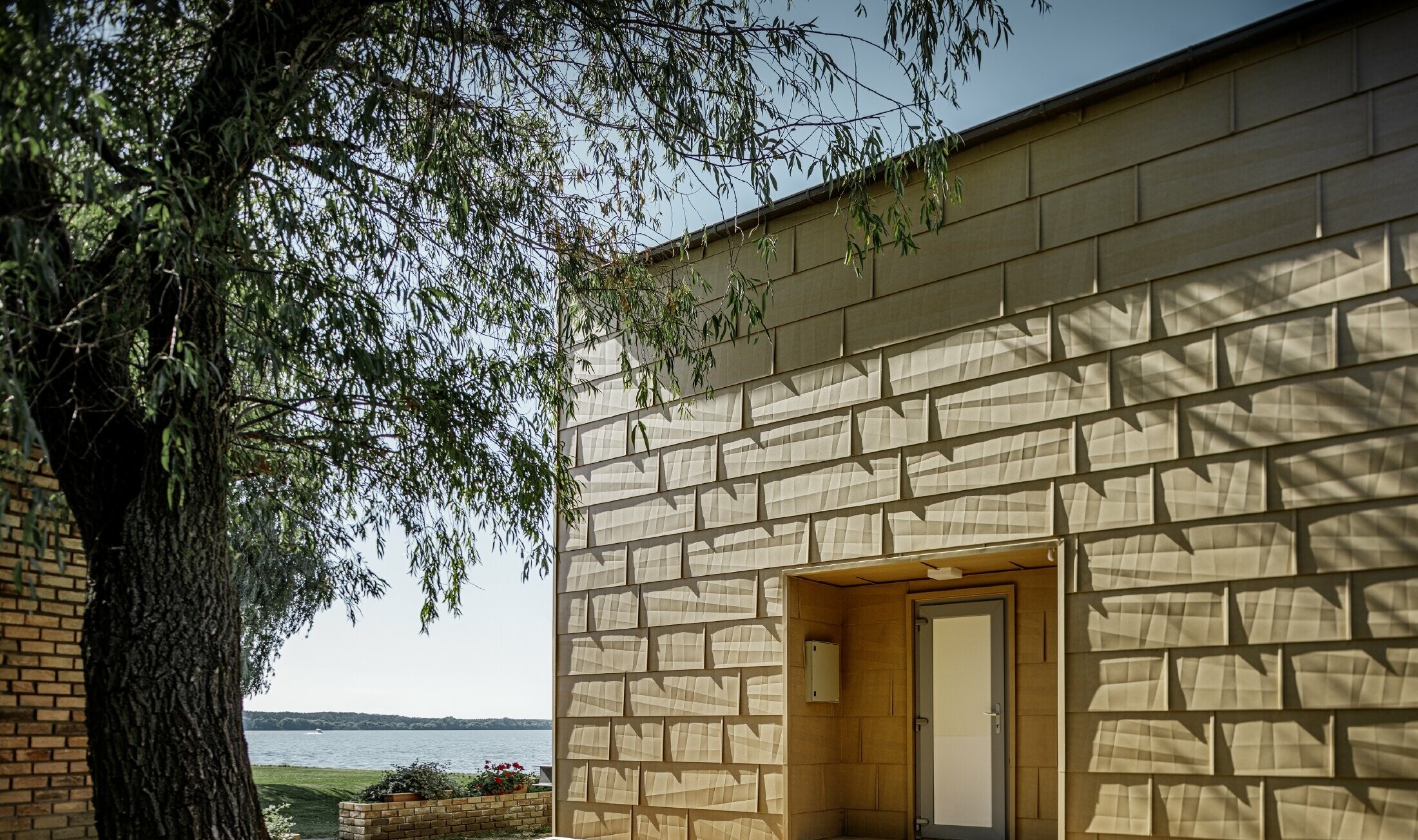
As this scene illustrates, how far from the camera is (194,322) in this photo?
4844mm

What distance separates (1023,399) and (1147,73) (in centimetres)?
185

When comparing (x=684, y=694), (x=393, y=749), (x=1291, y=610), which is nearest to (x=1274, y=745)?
(x=1291, y=610)

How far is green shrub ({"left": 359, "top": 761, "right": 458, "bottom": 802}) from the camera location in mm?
11039

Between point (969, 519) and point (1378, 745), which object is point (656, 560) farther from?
point (1378, 745)

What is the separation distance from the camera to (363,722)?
6981cm

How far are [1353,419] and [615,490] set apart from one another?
5.15m

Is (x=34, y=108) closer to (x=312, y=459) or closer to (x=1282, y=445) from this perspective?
(x=312, y=459)

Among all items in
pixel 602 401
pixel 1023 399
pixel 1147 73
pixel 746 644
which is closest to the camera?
pixel 1147 73

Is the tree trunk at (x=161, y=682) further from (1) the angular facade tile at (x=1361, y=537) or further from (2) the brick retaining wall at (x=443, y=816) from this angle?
(2) the brick retaining wall at (x=443, y=816)

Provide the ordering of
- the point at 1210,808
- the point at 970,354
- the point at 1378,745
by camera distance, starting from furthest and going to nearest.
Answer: the point at 970,354 → the point at 1210,808 → the point at 1378,745

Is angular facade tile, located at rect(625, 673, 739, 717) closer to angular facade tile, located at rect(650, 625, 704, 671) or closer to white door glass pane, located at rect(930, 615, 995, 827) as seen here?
angular facade tile, located at rect(650, 625, 704, 671)

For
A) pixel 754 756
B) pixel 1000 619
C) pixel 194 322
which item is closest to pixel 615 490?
pixel 754 756

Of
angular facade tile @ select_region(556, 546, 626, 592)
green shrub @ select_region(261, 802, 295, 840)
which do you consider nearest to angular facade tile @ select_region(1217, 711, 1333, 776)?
angular facade tile @ select_region(556, 546, 626, 592)

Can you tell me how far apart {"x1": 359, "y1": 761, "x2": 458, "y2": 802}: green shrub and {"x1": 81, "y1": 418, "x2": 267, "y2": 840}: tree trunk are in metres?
6.66
